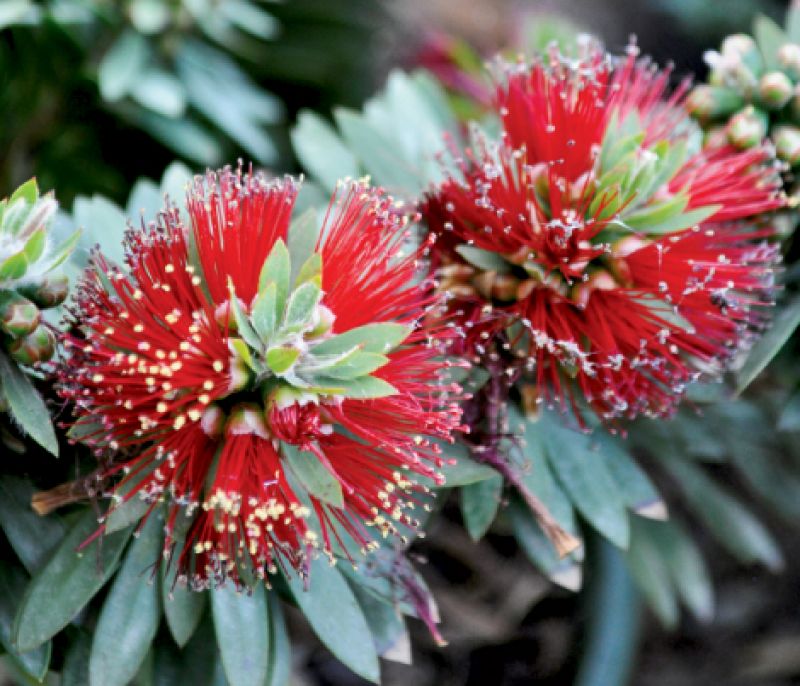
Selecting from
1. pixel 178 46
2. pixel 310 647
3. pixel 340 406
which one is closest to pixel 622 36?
pixel 178 46

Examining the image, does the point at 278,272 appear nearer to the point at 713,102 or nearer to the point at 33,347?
the point at 33,347

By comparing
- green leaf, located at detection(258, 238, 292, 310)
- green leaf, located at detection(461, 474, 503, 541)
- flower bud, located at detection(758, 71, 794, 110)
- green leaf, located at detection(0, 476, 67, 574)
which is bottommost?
green leaf, located at detection(0, 476, 67, 574)

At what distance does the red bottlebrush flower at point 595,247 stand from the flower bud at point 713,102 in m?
0.07

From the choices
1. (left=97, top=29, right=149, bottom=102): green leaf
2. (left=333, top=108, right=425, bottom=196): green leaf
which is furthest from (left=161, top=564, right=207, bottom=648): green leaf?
(left=97, top=29, right=149, bottom=102): green leaf

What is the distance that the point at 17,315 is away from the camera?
23.3 inches

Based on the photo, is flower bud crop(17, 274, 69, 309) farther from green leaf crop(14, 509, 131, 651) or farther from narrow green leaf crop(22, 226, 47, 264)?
green leaf crop(14, 509, 131, 651)

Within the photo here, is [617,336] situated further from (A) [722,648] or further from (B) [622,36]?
(B) [622,36]

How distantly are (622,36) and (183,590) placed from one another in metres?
1.70

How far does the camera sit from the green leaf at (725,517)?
1.04 m

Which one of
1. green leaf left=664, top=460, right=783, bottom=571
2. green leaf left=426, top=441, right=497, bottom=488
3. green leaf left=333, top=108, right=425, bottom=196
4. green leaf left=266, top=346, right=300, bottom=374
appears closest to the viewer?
green leaf left=266, top=346, right=300, bottom=374

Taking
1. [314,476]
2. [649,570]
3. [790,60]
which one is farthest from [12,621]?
[790,60]

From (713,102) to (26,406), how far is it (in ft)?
2.11

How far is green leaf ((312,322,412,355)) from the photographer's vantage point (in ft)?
1.99

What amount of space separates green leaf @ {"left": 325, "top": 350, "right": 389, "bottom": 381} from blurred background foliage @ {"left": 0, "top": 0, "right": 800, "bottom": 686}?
5.8 inches
